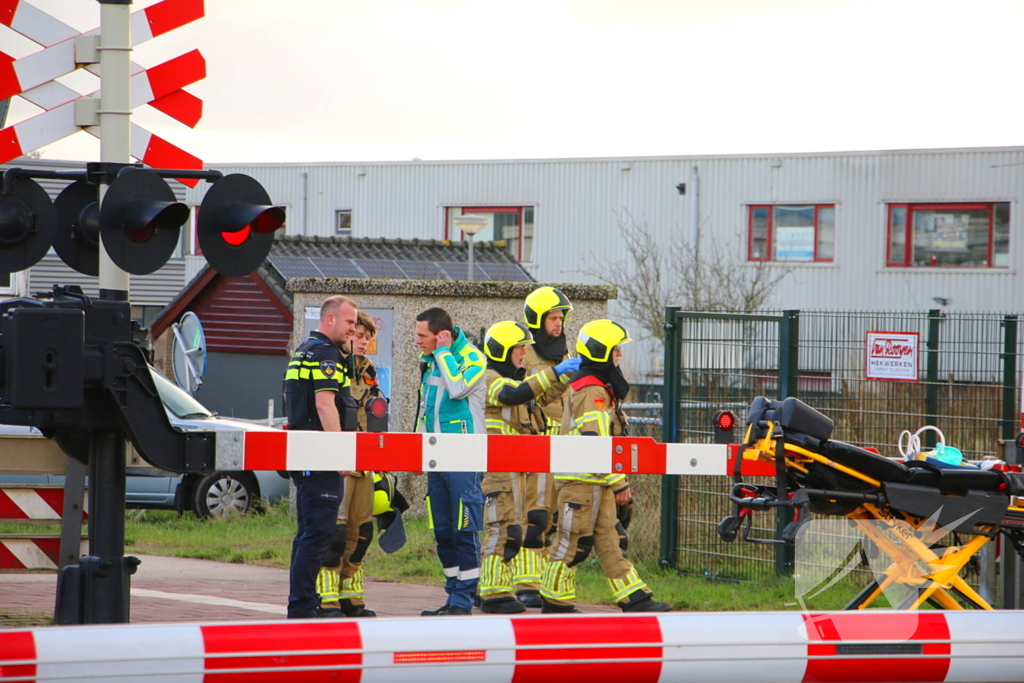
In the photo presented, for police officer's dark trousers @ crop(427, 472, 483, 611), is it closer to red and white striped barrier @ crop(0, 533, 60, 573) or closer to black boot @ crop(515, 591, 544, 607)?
Result: black boot @ crop(515, 591, 544, 607)

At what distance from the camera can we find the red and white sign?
8.83m

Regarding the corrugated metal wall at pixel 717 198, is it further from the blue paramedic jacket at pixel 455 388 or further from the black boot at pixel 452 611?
the black boot at pixel 452 611

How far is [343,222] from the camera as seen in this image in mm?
31594

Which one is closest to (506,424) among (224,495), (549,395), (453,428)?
(549,395)

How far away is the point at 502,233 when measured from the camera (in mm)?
29844

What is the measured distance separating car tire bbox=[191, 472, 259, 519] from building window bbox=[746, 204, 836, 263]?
16.1m

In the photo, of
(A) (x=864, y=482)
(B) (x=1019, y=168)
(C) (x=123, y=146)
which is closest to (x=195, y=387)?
(C) (x=123, y=146)

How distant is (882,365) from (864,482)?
4.13 metres

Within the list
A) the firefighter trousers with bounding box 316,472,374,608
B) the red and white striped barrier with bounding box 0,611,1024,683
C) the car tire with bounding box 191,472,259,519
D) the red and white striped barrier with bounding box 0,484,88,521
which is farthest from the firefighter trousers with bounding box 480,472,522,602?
the car tire with bounding box 191,472,259,519

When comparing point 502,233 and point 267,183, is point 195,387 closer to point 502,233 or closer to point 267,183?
point 502,233

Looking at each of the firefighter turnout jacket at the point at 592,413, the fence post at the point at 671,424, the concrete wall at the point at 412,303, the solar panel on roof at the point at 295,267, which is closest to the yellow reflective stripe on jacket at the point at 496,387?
the firefighter turnout jacket at the point at 592,413

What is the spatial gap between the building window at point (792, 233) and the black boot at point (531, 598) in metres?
19.0

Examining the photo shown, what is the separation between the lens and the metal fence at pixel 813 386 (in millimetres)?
8570

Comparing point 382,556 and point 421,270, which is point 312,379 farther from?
point 421,270
